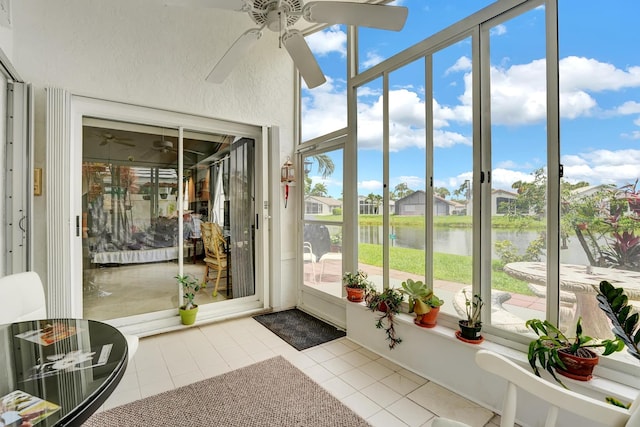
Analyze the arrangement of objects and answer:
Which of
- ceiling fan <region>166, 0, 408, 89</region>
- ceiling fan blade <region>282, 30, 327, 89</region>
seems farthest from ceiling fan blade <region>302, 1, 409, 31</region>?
ceiling fan blade <region>282, 30, 327, 89</region>

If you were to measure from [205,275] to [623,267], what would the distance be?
3.68 m

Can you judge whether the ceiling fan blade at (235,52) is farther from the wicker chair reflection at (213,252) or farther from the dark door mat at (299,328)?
the dark door mat at (299,328)

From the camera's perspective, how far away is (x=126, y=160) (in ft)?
9.99

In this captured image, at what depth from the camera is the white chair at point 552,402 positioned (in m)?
0.94

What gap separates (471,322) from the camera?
2.02 meters

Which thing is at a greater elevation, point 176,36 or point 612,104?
point 176,36

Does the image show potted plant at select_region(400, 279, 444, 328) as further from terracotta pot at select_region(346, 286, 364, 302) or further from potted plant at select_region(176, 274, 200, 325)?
potted plant at select_region(176, 274, 200, 325)

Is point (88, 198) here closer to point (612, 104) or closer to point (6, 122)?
point (6, 122)

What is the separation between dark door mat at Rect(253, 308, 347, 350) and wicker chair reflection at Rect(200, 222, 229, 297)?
28.9 inches

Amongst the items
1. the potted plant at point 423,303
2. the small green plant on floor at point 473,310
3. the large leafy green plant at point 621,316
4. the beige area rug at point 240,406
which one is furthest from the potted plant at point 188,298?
the large leafy green plant at point 621,316

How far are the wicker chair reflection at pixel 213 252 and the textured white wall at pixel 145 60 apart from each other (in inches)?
27.8

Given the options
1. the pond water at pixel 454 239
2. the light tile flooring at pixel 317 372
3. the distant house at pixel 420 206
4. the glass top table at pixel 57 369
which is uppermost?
the distant house at pixel 420 206

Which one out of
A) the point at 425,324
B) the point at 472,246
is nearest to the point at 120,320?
the point at 425,324

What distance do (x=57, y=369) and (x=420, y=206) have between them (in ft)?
7.90
